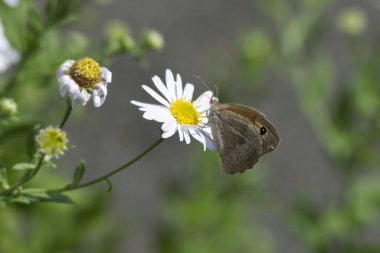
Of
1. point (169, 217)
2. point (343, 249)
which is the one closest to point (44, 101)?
point (169, 217)

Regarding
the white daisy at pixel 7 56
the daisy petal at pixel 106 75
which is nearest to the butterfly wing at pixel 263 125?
the daisy petal at pixel 106 75

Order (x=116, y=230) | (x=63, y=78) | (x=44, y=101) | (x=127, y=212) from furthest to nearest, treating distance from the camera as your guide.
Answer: (x=127, y=212), (x=116, y=230), (x=44, y=101), (x=63, y=78)

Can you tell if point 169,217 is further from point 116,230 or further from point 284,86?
point 284,86

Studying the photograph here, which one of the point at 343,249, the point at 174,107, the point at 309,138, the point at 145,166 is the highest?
the point at 309,138

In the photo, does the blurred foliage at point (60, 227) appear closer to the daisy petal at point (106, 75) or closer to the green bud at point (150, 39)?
the green bud at point (150, 39)

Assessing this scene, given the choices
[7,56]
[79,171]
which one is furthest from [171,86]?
[7,56]

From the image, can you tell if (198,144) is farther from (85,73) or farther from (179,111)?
(85,73)
